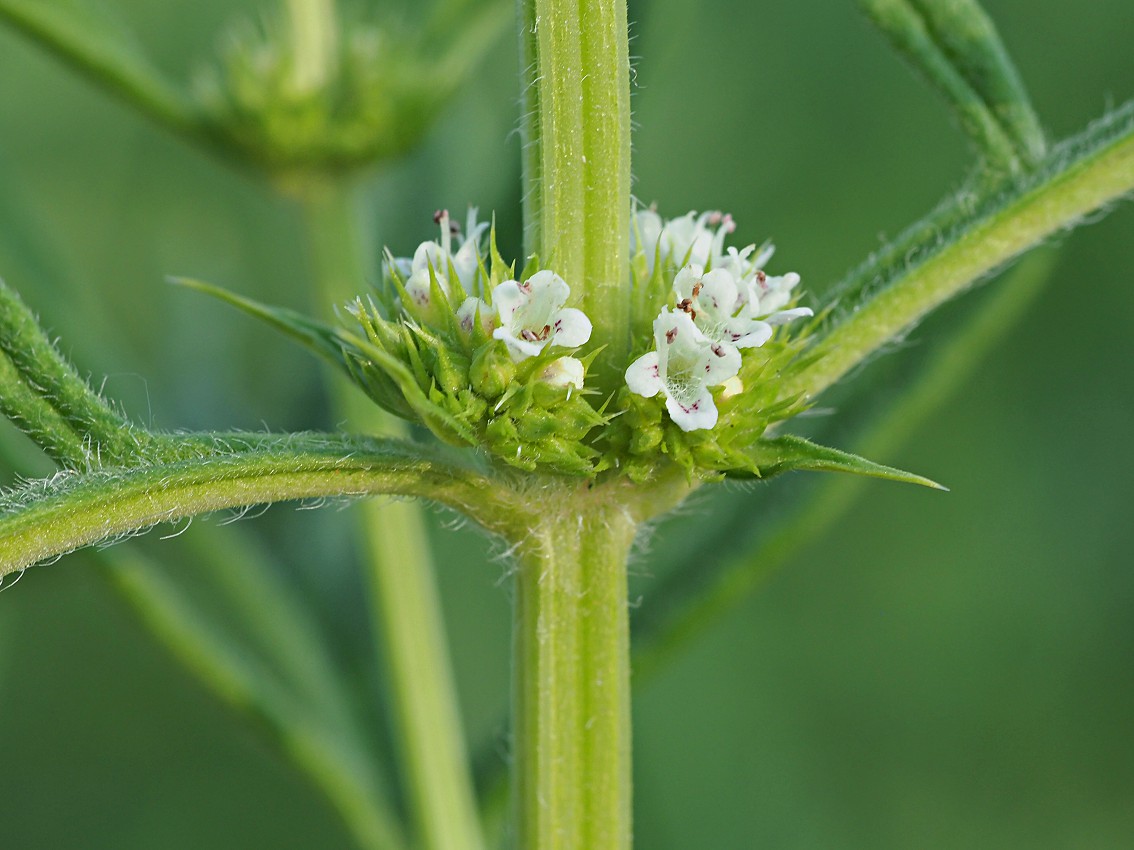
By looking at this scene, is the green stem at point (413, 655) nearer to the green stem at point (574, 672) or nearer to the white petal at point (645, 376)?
the green stem at point (574, 672)

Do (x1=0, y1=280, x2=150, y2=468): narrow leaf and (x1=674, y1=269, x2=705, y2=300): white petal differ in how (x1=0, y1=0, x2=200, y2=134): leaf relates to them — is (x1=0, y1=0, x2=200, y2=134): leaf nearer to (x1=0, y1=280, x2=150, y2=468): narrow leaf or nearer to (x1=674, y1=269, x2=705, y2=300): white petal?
(x1=0, y1=280, x2=150, y2=468): narrow leaf

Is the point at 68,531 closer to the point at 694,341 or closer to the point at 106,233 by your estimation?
the point at 694,341

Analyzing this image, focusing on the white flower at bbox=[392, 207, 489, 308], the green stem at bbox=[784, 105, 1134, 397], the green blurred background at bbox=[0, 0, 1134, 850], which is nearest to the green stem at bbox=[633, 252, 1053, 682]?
the green stem at bbox=[784, 105, 1134, 397]

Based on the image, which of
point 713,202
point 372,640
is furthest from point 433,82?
point 713,202

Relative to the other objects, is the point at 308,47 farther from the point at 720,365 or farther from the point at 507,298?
the point at 720,365

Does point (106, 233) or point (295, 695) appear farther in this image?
point (106, 233)

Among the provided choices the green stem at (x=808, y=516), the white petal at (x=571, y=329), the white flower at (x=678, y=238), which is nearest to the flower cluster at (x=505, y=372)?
the white petal at (x=571, y=329)
